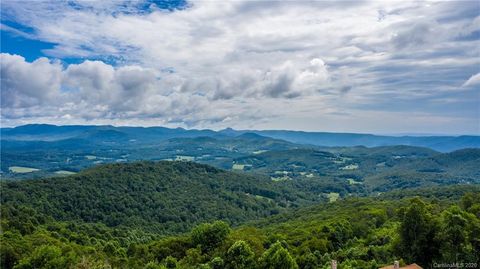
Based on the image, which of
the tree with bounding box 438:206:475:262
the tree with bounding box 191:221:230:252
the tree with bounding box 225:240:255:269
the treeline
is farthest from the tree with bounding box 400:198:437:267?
the tree with bounding box 191:221:230:252

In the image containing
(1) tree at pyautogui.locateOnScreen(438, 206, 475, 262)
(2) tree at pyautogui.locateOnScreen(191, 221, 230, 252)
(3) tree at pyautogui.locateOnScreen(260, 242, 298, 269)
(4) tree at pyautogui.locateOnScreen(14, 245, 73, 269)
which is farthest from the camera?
(2) tree at pyautogui.locateOnScreen(191, 221, 230, 252)

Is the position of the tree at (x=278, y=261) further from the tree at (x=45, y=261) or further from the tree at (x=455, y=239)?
the tree at (x=45, y=261)

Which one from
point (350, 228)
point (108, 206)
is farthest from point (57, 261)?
point (108, 206)

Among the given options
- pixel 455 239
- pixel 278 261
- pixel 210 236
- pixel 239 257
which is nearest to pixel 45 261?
pixel 239 257

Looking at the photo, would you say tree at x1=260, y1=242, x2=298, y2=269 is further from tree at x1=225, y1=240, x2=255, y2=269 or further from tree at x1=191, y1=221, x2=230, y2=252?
tree at x1=191, y1=221, x2=230, y2=252

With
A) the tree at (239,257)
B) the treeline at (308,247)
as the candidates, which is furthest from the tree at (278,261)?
the tree at (239,257)

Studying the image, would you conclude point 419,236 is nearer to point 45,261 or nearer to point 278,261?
point 278,261

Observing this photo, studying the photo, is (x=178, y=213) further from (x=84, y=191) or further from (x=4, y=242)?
(x=4, y=242)
